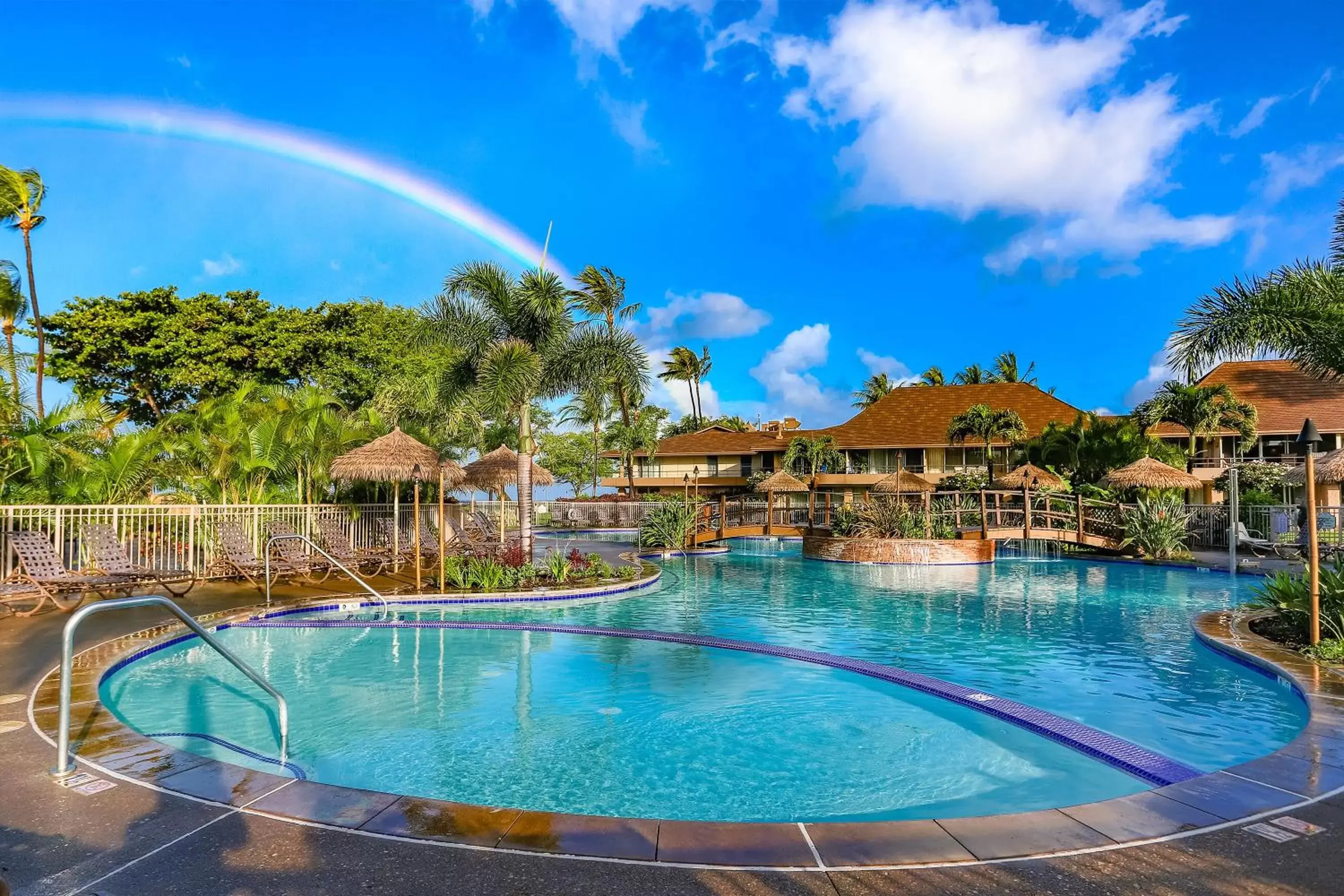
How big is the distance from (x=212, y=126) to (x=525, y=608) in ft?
59.3

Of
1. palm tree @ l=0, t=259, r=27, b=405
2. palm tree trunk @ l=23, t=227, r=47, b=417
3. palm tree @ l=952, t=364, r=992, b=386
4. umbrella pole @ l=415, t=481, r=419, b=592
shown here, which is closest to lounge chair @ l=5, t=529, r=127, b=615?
umbrella pole @ l=415, t=481, r=419, b=592

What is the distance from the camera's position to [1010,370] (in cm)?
5869

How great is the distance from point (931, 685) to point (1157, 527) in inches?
606

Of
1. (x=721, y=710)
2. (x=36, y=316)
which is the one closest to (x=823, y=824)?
(x=721, y=710)

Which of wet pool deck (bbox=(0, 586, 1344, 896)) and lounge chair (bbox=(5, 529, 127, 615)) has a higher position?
lounge chair (bbox=(5, 529, 127, 615))

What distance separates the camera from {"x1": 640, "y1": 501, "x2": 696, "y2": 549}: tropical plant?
23203 millimetres

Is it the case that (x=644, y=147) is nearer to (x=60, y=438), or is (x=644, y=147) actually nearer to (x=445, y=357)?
(x=445, y=357)

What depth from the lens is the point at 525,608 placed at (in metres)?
12.7

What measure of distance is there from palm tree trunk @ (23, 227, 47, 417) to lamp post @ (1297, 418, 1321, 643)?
30.3 m

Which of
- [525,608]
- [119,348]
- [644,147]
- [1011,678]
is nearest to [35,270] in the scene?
[119,348]

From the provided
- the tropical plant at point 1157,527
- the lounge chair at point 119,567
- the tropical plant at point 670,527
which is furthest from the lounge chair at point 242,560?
the tropical plant at point 1157,527

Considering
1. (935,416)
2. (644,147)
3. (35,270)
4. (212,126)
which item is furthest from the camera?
(935,416)

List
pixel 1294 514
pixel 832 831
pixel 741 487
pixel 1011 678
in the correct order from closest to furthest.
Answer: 1. pixel 832 831
2. pixel 1011 678
3. pixel 1294 514
4. pixel 741 487

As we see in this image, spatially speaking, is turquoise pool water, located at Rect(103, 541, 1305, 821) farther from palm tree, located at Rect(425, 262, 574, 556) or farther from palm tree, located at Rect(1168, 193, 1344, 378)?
palm tree, located at Rect(425, 262, 574, 556)
